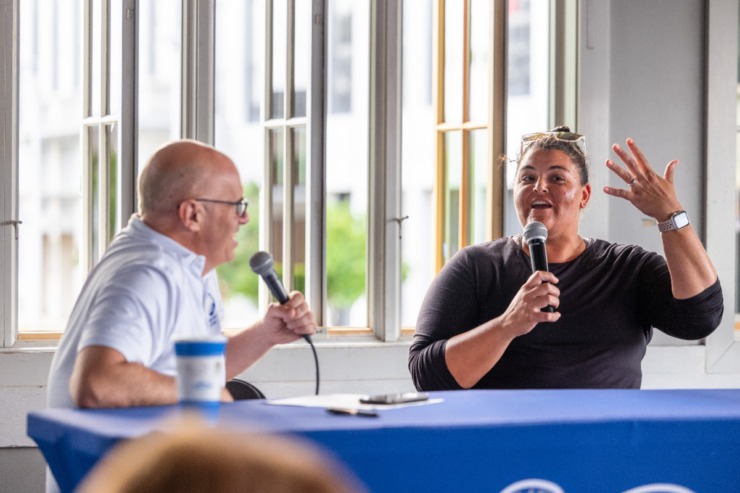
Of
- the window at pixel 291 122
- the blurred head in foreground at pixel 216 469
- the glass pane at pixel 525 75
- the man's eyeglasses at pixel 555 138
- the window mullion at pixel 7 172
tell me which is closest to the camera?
the blurred head in foreground at pixel 216 469

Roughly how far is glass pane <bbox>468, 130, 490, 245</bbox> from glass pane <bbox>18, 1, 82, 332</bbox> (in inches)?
57.6

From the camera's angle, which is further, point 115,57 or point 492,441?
point 115,57

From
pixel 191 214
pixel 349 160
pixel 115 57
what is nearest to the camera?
pixel 191 214

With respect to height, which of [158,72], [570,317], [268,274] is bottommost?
[570,317]

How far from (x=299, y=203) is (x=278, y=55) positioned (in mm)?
541

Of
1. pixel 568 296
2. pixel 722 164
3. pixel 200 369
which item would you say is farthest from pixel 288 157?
pixel 200 369

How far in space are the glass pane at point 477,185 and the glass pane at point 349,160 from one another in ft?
1.48

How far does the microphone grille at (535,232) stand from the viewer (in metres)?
2.43

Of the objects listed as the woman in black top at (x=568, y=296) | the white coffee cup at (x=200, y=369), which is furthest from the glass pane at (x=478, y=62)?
the white coffee cup at (x=200, y=369)

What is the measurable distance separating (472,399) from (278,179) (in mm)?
1850

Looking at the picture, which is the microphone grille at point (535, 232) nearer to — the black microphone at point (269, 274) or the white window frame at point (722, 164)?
the black microphone at point (269, 274)

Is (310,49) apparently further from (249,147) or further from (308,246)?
(308,246)

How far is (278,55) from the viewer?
366cm

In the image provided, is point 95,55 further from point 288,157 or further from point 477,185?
point 477,185
